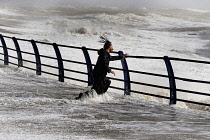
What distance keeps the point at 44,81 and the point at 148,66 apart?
41.0m

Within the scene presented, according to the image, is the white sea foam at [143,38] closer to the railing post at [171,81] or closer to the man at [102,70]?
the railing post at [171,81]

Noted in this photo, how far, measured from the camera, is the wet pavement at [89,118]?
979 cm

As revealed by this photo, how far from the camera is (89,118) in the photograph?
11.5 m

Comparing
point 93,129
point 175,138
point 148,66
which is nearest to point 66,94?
point 93,129

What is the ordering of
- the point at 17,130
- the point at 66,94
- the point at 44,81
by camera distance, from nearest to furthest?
1. the point at 17,130
2. the point at 66,94
3. the point at 44,81

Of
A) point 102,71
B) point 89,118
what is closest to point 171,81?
point 102,71

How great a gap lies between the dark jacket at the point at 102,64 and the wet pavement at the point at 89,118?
1.72ft

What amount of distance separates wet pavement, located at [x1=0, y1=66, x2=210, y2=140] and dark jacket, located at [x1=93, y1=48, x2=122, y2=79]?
1.72ft

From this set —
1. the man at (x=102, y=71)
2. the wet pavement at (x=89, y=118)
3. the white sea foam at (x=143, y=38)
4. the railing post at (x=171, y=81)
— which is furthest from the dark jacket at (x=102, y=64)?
the white sea foam at (x=143, y=38)

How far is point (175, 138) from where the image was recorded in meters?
9.56

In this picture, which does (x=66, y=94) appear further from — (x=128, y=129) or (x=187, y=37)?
(x=187, y=37)

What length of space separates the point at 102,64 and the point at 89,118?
2.69m

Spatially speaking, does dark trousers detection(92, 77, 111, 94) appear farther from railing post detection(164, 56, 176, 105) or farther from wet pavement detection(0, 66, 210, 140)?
railing post detection(164, 56, 176, 105)

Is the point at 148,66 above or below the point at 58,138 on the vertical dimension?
below
